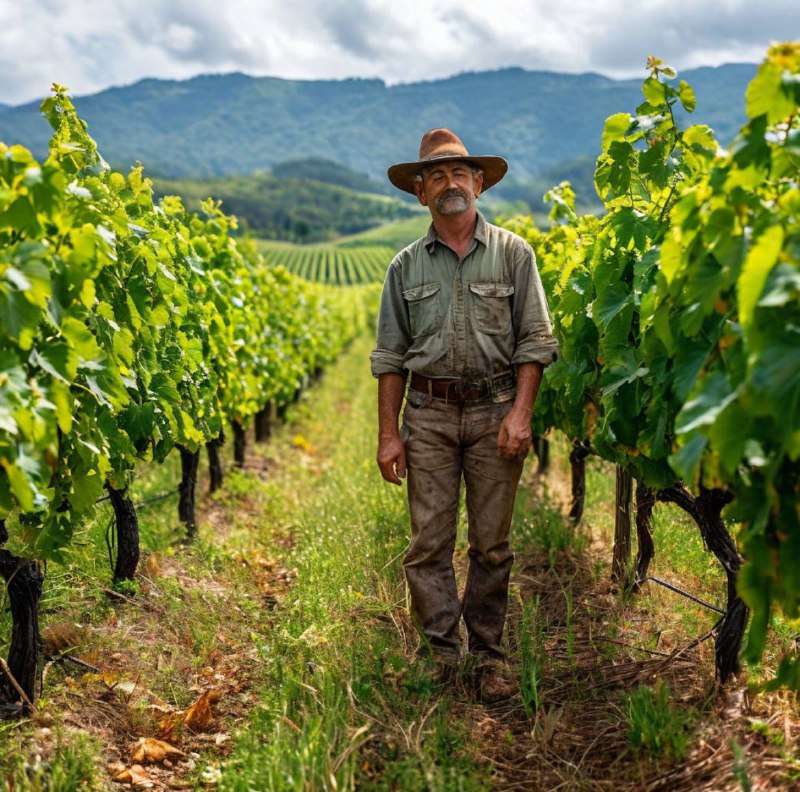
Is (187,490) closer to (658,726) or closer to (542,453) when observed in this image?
(542,453)

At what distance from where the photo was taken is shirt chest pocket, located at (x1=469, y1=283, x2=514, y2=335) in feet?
12.0

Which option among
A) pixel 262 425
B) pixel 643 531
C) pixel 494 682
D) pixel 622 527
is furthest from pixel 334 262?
pixel 494 682

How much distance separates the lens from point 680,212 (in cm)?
246

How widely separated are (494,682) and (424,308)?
1.71 metres

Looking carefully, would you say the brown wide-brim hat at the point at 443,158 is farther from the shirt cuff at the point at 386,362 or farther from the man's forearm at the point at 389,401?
the man's forearm at the point at 389,401

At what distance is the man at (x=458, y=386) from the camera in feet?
12.0

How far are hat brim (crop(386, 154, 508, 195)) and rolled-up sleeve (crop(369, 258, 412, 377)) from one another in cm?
44

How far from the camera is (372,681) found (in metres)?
3.57

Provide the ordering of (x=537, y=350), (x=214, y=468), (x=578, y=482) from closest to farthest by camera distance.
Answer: (x=537, y=350) → (x=578, y=482) → (x=214, y=468)

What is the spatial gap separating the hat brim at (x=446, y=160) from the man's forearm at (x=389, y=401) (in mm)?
892

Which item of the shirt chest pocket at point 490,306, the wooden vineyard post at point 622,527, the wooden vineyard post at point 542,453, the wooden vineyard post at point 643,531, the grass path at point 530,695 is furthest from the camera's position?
the wooden vineyard post at point 542,453

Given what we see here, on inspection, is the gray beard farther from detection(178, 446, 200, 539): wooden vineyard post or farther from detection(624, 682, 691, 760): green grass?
detection(178, 446, 200, 539): wooden vineyard post

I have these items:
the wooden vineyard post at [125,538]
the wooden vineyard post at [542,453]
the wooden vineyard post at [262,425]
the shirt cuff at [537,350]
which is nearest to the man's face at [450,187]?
the shirt cuff at [537,350]

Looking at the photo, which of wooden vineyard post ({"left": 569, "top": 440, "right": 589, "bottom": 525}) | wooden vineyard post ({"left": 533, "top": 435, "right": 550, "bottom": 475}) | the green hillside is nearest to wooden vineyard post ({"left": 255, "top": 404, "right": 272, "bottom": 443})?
wooden vineyard post ({"left": 533, "top": 435, "right": 550, "bottom": 475})
